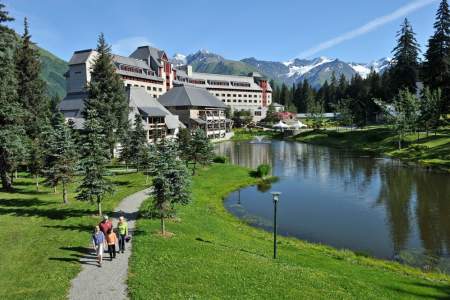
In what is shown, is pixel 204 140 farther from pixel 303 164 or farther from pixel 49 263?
pixel 49 263

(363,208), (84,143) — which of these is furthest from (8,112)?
(363,208)

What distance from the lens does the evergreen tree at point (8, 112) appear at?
95.3 ft

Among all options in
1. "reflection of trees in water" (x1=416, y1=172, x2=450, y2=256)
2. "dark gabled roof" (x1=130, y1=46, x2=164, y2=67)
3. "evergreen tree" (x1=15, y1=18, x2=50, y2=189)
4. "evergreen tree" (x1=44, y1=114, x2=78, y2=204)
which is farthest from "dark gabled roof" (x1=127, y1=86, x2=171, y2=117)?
"reflection of trees in water" (x1=416, y1=172, x2=450, y2=256)

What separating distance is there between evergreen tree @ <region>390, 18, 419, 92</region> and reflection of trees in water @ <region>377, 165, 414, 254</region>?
36.5 m

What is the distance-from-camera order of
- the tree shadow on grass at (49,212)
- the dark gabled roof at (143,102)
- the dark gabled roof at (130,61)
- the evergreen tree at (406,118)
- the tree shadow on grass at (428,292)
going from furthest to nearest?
the dark gabled roof at (130,61)
the dark gabled roof at (143,102)
the evergreen tree at (406,118)
the tree shadow on grass at (49,212)
the tree shadow on grass at (428,292)

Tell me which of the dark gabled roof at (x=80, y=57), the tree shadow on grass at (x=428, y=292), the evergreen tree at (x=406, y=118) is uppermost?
the dark gabled roof at (x=80, y=57)

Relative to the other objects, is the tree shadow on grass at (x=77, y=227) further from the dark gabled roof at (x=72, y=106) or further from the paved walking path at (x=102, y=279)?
the dark gabled roof at (x=72, y=106)

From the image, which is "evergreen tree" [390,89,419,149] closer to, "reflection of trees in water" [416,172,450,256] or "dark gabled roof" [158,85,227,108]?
"reflection of trees in water" [416,172,450,256]

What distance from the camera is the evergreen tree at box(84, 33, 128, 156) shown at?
50188 mm

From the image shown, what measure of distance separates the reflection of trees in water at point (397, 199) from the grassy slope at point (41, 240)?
64.7 feet

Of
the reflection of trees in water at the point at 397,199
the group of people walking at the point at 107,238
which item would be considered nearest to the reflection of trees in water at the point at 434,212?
the reflection of trees in water at the point at 397,199

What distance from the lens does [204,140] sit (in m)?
47.7

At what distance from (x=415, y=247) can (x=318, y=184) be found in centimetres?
2114

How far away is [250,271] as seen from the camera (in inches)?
678
